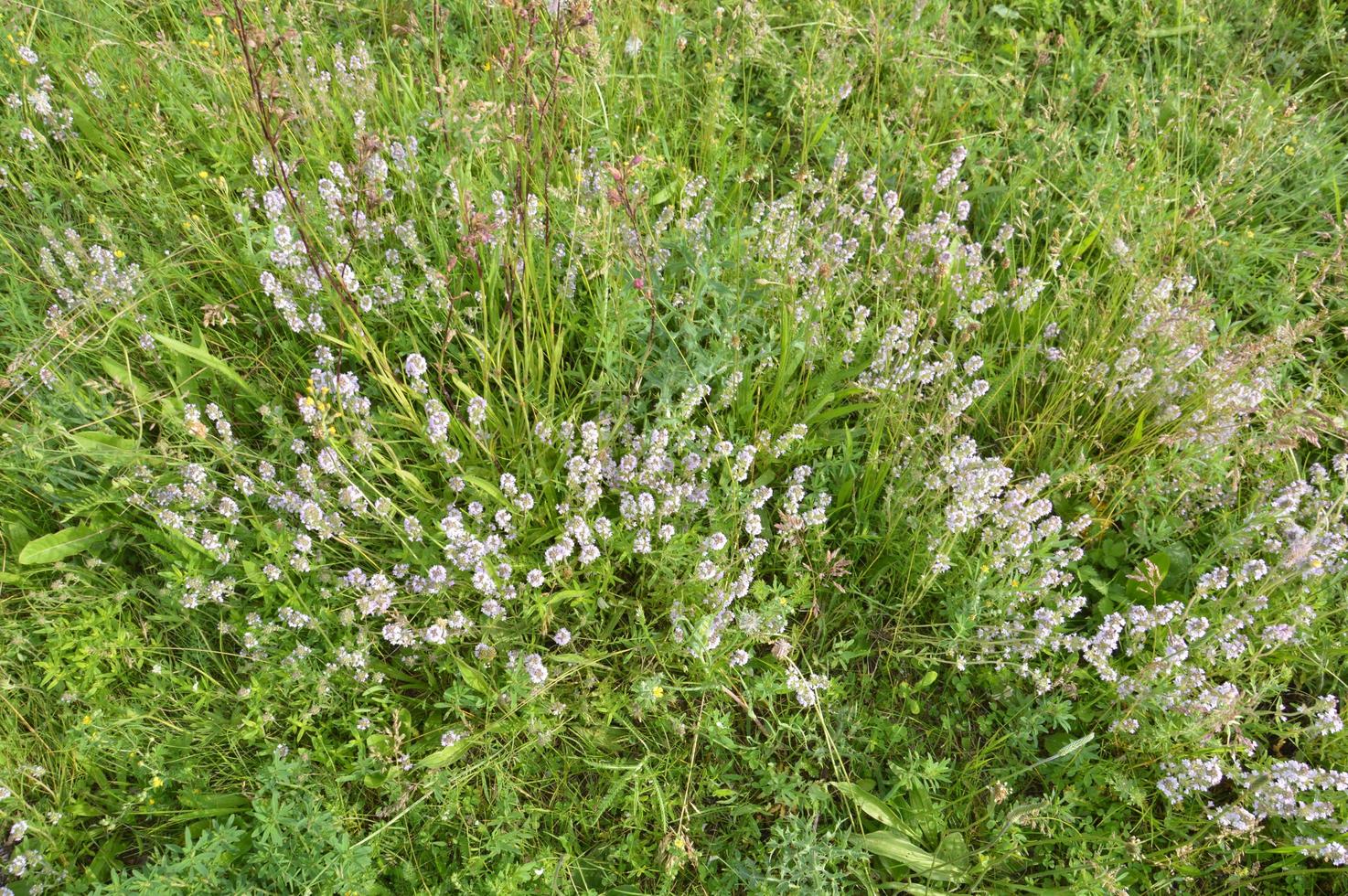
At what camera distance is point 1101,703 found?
108 inches

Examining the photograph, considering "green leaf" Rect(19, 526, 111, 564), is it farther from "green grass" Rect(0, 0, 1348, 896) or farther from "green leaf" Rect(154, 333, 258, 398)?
"green leaf" Rect(154, 333, 258, 398)

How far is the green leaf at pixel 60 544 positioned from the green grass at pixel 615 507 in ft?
Result: 0.04

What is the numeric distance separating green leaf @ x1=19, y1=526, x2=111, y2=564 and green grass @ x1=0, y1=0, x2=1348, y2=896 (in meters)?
0.01

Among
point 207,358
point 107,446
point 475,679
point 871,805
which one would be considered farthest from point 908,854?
point 107,446

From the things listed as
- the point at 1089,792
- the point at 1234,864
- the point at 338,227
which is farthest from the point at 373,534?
the point at 1234,864

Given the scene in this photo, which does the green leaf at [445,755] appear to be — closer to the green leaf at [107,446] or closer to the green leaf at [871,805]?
the green leaf at [871,805]

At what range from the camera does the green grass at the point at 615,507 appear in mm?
2518

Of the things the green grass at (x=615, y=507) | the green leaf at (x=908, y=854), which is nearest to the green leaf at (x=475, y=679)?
the green grass at (x=615, y=507)

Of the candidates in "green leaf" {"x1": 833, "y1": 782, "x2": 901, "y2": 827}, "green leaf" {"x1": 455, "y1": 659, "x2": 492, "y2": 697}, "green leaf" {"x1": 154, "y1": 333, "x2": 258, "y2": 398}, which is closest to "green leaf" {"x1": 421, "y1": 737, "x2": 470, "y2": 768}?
"green leaf" {"x1": 455, "y1": 659, "x2": 492, "y2": 697}

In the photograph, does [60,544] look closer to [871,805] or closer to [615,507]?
[615,507]

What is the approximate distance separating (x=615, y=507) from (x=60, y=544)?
1.87 meters

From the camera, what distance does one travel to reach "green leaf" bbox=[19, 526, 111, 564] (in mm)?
2748

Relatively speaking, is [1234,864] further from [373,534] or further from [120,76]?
[120,76]

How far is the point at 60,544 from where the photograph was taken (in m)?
2.79
